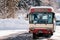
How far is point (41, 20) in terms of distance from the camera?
72.4 ft

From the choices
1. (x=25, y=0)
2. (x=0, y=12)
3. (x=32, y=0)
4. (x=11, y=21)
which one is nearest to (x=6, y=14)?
(x=0, y=12)

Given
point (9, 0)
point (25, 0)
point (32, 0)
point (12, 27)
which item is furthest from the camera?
point (32, 0)

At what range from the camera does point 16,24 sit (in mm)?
33906

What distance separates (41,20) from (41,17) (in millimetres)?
300

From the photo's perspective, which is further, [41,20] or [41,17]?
[41,17]

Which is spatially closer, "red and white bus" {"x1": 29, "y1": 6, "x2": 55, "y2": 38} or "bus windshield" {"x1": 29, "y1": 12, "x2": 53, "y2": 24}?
"red and white bus" {"x1": 29, "y1": 6, "x2": 55, "y2": 38}

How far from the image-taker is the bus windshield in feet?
72.4

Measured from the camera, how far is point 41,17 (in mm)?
22203

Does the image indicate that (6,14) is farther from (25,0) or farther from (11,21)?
(25,0)

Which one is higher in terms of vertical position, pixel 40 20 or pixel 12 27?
pixel 40 20

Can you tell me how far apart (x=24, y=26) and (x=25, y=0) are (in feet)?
70.5

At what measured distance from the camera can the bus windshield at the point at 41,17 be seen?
72.4ft

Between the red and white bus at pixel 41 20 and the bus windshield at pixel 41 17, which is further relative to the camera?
the bus windshield at pixel 41 17

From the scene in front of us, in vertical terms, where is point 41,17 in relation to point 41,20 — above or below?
above
